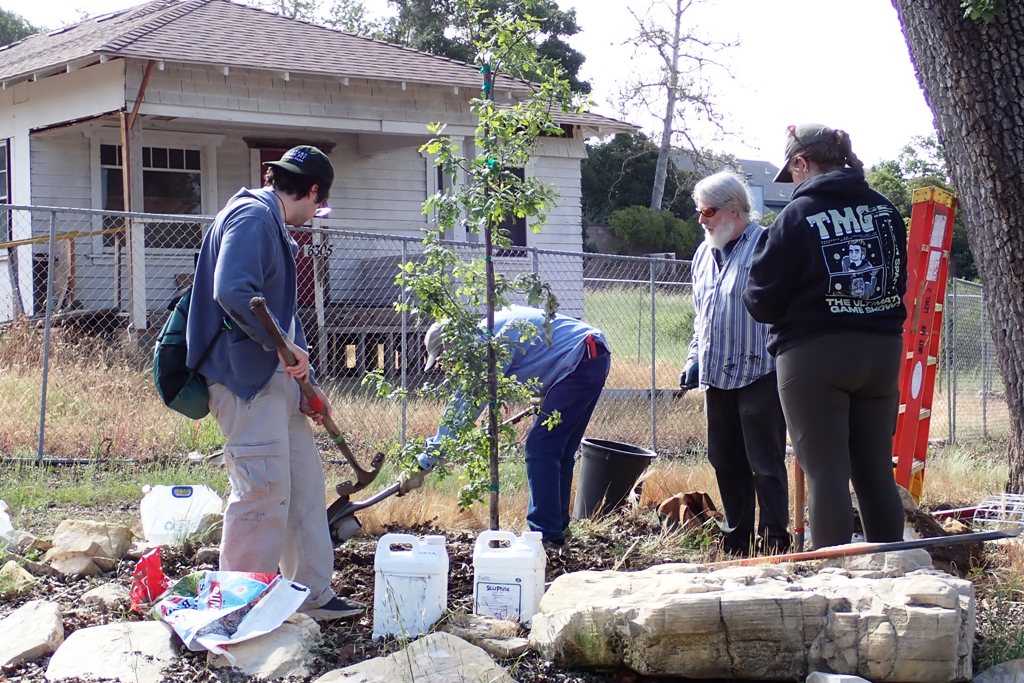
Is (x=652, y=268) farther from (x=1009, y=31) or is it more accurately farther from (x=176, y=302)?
(x=176, y=302)

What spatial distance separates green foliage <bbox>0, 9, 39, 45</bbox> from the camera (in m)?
42.4

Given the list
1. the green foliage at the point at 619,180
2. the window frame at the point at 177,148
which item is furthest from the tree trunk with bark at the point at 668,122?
the window frame at the point at 177,148

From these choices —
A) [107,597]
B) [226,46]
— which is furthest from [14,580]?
[226,46]

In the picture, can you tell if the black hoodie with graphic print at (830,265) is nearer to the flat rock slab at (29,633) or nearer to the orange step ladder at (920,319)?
the orange step ladder at (920,319)

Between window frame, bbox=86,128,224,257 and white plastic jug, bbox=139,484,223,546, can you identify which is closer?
white plastic jug, bbox=139,484,223,546

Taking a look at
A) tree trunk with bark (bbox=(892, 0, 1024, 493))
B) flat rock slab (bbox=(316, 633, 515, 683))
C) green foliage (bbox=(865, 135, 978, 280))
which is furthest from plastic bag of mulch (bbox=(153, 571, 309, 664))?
green foliage (bbox=(865, 135, 978, 280))

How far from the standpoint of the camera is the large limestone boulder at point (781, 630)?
3463 millimetres

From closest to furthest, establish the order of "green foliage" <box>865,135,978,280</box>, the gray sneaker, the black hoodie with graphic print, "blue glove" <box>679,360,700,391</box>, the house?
the black hoodie with graphic print
the gray sneaker
"blue glove" <box>679,360,700,391</box>
the house
"green foliage" <box>865,135,978,280</box>

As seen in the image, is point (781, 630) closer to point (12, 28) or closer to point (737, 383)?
point (737, 383)

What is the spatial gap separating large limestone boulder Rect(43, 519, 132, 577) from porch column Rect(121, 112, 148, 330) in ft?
20.6

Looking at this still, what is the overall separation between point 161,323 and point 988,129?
A: 30.3 feet

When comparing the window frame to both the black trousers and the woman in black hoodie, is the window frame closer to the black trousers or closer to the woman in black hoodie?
the black trousers

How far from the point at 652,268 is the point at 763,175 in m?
56.2

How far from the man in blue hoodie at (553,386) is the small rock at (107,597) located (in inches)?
62.0
